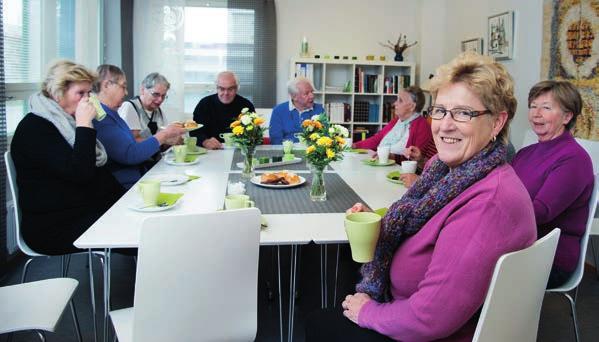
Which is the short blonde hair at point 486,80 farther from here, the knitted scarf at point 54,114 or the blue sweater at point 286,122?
the blue sweater at point 286,122

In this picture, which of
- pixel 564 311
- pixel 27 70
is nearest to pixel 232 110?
pixel 27 70

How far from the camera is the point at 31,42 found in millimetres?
3699

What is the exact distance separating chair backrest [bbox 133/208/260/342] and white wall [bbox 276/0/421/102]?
471 centimetres

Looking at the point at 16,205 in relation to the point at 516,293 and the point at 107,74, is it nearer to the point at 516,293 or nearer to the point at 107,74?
the point at 107,74

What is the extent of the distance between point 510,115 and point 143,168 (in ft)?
8.60

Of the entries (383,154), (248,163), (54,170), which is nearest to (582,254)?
(383,154)

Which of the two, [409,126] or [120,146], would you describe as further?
[409,126]

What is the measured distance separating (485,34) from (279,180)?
11.0 feet

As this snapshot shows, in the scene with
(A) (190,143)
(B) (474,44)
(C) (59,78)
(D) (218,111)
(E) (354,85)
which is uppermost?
(B) (474,44)

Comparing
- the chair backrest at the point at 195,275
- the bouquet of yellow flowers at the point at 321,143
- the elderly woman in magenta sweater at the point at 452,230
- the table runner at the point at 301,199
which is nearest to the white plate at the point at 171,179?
the table runner at the point at 301,199

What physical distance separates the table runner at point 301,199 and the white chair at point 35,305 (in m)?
0.77

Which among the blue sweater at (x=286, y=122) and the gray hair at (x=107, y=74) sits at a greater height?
the gray hair at (x=107, y=74)

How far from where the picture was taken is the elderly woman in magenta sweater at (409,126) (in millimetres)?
3518

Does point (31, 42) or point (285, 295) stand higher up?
point (31, 42)
